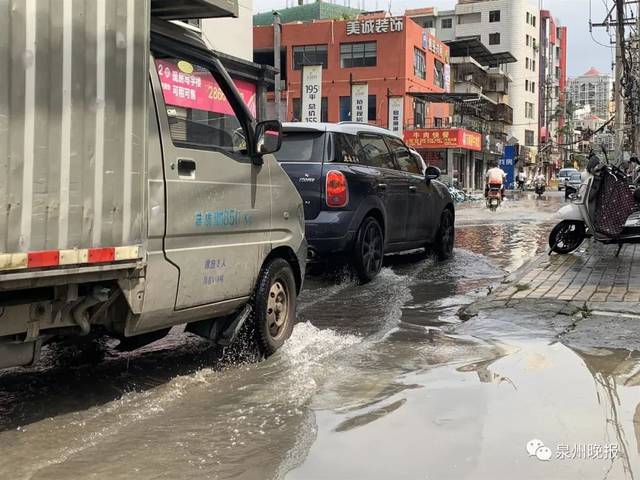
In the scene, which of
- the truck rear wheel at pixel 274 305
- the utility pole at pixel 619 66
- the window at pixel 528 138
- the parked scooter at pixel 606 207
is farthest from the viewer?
the window at pixel 528 138

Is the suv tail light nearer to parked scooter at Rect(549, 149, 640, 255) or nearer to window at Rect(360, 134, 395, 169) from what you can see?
window at Rect(360, 134, 395, 169)

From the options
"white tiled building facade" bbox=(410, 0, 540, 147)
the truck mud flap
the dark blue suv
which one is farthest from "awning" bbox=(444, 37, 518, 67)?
the truck mud flap

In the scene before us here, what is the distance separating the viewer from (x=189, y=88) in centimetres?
432

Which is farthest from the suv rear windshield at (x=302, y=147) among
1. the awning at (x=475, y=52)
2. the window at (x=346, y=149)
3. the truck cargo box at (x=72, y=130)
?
the awning at (x=475, y=52)

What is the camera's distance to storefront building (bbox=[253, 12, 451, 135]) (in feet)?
145

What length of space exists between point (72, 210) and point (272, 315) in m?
2.05

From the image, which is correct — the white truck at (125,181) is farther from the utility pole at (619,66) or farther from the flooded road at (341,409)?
the utility pole at (619,66)

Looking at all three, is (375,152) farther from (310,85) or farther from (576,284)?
(310,85)

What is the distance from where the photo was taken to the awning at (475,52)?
191 feet

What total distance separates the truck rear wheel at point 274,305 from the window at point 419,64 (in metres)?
42.7

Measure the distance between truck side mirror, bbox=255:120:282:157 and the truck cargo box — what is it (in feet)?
3.66

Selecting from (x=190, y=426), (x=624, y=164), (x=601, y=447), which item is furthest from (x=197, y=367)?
(x=624, y=164)

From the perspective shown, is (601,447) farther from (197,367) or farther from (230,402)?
(197,367)

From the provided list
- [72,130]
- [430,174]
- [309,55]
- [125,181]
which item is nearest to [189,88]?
[125,181]
